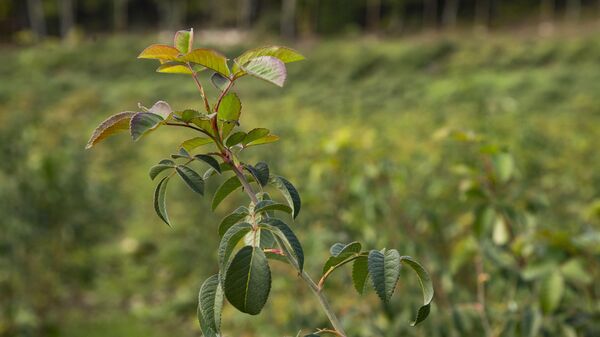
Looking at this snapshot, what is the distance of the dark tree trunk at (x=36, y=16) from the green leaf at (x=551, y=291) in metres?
26.1

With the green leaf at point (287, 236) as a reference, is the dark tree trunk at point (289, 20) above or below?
below

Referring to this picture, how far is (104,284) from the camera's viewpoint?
16.3 ft

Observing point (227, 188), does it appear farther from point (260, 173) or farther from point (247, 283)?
point (247, 283)

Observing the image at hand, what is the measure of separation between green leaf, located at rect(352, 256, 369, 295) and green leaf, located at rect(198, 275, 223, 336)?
5.6 inches

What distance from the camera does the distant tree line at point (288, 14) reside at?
2516 centimetres

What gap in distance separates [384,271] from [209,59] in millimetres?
261

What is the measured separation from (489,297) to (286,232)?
2.25 metres

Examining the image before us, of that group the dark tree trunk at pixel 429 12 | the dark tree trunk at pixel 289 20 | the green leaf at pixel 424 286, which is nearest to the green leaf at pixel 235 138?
the green leaf at pixel 424 286

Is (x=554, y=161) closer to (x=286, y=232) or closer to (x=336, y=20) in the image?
(x=286, y=232)

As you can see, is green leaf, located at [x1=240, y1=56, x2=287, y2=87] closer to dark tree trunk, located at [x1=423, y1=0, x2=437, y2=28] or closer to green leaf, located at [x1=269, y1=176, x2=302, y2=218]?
green leaf, located at [x1=269, y1=176, x2=302, y2=218]

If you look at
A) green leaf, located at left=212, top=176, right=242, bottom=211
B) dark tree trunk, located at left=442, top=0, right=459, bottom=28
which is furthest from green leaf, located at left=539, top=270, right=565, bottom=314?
dark tree trunk, located at left=442, top=0, right=459, bottom=28

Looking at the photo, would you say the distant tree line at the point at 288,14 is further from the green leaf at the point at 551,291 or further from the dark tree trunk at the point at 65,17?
the green leaf at the point at 551,291

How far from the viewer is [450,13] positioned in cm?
2634

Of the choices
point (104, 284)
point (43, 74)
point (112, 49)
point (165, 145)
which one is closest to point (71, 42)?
point (112, 49)
